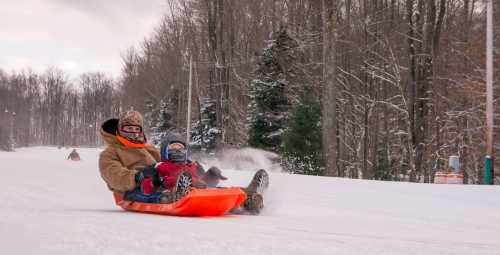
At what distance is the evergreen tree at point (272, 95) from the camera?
26438 mm

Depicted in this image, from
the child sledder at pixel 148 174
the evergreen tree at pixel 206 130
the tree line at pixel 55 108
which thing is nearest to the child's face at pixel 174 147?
the child sledder at pixel 148 174

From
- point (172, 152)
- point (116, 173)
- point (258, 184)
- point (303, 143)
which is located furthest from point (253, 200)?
point (303, 143)

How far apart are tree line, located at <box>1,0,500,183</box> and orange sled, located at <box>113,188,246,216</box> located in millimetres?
11628

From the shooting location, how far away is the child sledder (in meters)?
5.60

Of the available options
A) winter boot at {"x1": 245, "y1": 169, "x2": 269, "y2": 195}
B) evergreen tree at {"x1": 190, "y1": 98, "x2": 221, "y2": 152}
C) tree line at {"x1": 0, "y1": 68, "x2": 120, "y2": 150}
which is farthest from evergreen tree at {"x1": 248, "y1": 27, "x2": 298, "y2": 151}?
tree line at {"x1": 0, "y1": 68, "x2": 120, "y2": 150}

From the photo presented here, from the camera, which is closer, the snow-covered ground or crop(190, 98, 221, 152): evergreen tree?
the snow-covered ground

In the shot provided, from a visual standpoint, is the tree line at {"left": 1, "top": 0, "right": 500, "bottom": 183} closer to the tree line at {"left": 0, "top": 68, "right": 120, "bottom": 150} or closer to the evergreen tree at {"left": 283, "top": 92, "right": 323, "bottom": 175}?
the evergreen tree at {"left": 283, "top": 92, "right": 323, "bottom": 175}

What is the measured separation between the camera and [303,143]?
72.4 ft

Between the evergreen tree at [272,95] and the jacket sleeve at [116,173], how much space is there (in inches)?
780

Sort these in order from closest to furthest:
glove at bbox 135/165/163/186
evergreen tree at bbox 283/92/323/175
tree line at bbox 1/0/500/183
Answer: glove at bbox 135/165/163/186
tree line at bbox 1/0/500/183
evergreen tree at bbox 283/92/323/175

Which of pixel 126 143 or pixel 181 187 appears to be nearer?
pixel 181 187

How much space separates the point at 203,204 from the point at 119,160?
146 centimetres

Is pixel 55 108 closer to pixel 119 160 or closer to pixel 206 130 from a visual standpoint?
pixel 206 130

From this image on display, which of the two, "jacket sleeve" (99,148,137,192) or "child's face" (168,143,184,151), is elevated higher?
"child's face" (168,143,184,151)
